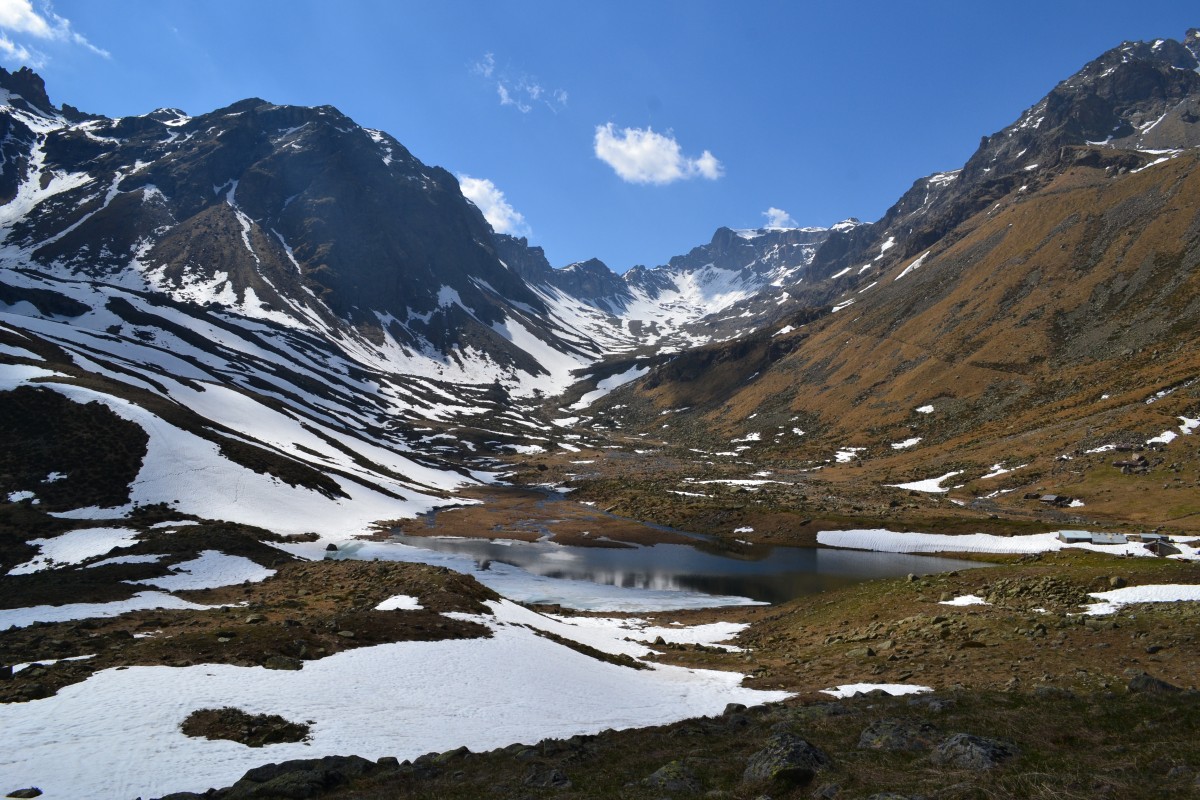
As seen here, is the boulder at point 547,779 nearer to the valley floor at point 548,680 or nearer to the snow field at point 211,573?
the valley floor at point 548,680

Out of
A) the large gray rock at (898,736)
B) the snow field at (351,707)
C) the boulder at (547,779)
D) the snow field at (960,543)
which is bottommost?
the snow field at (351,707)

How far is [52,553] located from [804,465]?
389 ft

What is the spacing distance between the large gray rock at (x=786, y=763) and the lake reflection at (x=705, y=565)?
41.0 metres

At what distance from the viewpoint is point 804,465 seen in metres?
127

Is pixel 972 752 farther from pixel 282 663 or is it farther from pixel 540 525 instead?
pixel 540 525

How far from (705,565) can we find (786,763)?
5512cm

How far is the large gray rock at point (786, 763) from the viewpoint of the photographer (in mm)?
10844

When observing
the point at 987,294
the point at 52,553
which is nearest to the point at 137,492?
the point at 52,553

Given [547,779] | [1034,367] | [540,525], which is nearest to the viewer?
[547,779]

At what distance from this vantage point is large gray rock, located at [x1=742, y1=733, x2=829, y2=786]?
35.6ft

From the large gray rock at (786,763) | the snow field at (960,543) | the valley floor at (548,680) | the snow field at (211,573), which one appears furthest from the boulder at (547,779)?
the snow field at (960,543)

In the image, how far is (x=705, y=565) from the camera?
212ft

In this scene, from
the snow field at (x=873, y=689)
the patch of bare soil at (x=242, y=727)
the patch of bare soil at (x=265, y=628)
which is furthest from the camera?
the snow field at (x=873, y=689)

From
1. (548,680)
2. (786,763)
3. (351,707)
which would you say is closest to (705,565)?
(548,680)
